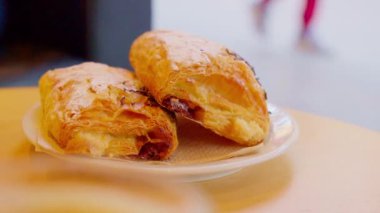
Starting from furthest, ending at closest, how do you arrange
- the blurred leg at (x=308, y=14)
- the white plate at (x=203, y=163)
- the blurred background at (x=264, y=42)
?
the blurred leg at (x=308, y=14) → the blurred background at (x=264, y=42) → the white plate at (x=203, y=163)

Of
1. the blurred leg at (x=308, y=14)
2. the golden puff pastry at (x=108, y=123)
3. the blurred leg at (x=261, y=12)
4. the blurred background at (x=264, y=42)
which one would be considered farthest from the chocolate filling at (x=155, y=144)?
the blurred leg at (x=261, y=12)

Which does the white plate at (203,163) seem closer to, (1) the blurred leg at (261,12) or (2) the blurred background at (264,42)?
(2) the blurred background at (264,42)

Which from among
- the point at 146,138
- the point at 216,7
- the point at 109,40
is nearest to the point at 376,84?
the point at 109,40

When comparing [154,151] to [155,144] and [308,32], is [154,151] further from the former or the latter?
[308,32]

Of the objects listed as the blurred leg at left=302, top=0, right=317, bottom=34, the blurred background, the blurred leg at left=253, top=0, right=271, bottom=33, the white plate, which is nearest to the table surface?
the white plate

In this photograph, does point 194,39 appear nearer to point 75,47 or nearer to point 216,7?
point 75,47
